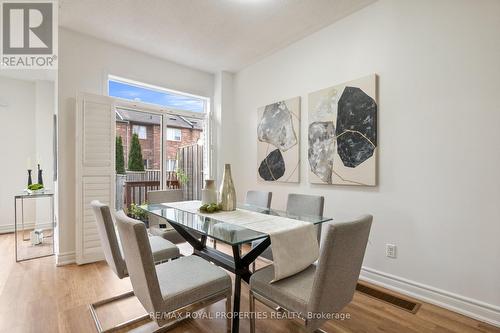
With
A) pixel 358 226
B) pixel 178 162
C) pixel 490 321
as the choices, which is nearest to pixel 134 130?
pixel 178 162

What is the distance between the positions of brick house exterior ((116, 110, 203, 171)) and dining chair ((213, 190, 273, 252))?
169cm

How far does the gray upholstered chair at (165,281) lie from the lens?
1.27 meters

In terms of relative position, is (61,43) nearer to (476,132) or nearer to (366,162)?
(366,162)

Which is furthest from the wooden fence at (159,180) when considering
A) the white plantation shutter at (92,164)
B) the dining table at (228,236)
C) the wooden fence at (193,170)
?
the dining table at (228,236)

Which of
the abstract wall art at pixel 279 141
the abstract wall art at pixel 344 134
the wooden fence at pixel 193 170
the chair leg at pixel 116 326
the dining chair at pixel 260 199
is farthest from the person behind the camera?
the wooden fence at pixel 193 170

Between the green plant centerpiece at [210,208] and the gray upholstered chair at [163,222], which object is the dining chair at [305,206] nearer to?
the green plant centerpiece at [210,208]

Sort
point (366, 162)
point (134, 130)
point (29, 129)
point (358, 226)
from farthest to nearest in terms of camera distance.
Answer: point (29, 129), point (134, 130), point (366, 162), point (358, 226)

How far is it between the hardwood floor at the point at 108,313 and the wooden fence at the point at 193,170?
75.5 inches

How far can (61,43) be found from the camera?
2.96 metres

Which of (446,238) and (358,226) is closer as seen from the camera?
(358,226)

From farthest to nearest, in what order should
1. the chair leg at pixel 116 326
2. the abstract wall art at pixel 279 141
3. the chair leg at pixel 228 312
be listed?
the abstract wall art at pixel 279 141 → the chair leg at pixel 116 326 → the chair leg at pixel 228 312

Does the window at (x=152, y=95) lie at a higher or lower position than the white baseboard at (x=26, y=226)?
higher

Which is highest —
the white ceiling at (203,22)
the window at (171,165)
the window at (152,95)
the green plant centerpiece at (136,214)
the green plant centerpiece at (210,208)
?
the white ceiling at (203,22)

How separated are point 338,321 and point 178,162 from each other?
10.3 ft
